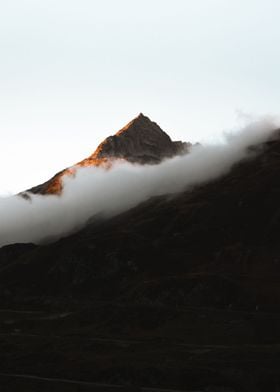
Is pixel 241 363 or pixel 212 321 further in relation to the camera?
pixel 212 321

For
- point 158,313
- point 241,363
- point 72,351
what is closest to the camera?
point 241,363

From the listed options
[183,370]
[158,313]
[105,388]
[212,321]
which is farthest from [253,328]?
[105,388]

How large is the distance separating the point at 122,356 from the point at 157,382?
24.3 meters

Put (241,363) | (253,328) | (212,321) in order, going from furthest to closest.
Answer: (212,321) < (253,328) < (241,363)

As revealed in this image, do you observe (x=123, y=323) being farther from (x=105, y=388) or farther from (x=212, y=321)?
(x=105, y=388)

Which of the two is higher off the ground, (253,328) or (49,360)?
(49,360)

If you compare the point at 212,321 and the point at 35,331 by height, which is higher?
the point at 35,331


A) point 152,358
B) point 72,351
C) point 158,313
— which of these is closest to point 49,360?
point 72,351

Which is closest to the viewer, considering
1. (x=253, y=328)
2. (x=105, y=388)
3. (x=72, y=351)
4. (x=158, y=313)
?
(x=105, y=388)

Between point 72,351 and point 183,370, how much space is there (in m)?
38.5

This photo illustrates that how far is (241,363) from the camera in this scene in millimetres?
126812

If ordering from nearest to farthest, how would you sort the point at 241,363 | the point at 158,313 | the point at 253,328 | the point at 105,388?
1. the point at 105,388
2. the point at 241,363
3. the point at 253,328
4. the point at 158,313

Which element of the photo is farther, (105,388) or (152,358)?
(152,358)

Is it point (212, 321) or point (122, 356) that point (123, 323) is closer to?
point (212, 321)
